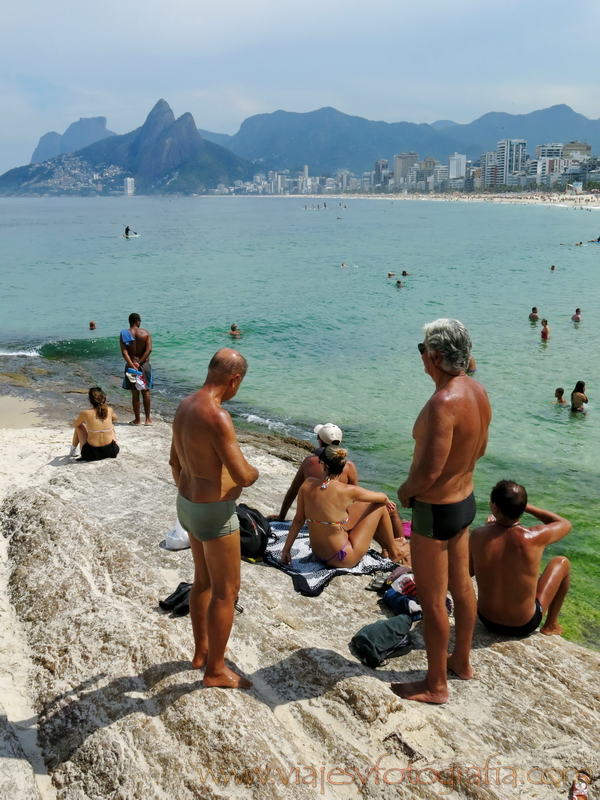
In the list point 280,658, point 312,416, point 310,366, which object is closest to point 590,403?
point 312,416

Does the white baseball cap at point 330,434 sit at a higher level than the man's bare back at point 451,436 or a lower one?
lower

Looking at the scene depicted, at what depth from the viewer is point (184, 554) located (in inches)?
228

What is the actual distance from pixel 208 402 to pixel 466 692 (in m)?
2.56

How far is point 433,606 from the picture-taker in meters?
3.69

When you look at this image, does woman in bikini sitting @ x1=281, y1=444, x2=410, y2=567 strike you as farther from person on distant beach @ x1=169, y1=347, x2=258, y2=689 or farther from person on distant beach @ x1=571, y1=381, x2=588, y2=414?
person on distant beach @ x1=571, y1=381, x2=588, y2=414

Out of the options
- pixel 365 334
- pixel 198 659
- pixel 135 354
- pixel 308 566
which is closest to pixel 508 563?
pixel 308 566

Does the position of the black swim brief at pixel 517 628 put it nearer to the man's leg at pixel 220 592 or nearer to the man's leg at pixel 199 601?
the man's leg at pixel 220 592

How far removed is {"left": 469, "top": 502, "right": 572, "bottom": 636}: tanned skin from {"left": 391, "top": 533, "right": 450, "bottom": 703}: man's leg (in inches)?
38.3

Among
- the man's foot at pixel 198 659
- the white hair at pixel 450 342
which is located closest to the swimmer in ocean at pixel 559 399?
the white hair at pixel 450 342

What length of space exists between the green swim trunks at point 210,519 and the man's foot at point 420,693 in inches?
61.2

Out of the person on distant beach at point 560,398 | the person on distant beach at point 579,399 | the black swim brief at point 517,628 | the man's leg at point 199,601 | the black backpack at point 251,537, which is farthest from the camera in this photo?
the person on distant beach at point 560,398

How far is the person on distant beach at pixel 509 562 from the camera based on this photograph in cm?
443

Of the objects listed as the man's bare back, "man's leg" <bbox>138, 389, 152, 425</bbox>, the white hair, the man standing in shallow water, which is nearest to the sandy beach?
the man standing in shallow water

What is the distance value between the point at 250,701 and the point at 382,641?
3.49 feet
